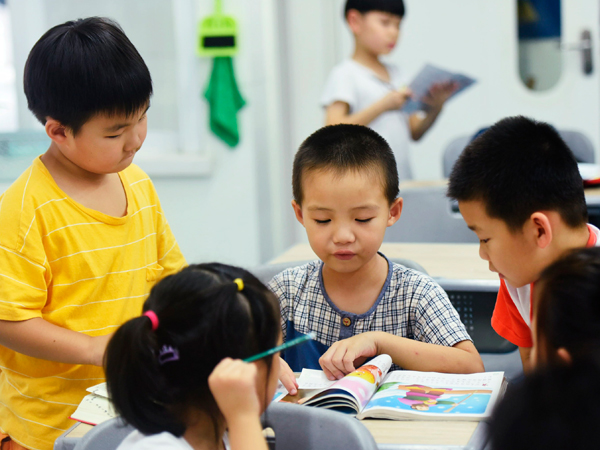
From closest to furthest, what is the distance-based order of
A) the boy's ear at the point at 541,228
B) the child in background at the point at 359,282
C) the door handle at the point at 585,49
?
the boy's ear at the point at 541,228 → the child in background at the point at 359,282 → the door handle at the point at 585,49

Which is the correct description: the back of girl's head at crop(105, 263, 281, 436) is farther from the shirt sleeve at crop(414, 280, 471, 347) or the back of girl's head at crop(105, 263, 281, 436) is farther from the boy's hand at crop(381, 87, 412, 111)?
the boy's hand at crop(381, 87, 412, 111)

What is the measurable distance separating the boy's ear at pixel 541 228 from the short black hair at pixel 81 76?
0.72 meters

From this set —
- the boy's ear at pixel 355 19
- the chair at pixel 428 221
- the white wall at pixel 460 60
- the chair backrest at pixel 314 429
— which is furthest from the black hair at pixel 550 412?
Answer: the white wall at pixel 460 60

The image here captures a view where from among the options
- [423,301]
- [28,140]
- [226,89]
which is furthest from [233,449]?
[28,140]

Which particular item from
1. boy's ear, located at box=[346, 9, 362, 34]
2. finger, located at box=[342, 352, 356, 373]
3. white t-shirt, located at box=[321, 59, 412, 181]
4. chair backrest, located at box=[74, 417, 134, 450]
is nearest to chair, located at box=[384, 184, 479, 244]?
white t-shirt, located at box=[321, 59, 412, 181]

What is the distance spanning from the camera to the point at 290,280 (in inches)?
56.1

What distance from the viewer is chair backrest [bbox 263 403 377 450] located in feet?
2.63

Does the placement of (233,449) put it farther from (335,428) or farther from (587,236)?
(587,236)

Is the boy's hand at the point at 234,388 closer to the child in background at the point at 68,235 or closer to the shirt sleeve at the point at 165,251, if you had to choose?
the child in background at the point at 68,235

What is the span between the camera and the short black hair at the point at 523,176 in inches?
43.1

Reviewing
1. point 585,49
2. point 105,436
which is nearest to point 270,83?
point 585,49

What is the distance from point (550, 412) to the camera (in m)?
0.57

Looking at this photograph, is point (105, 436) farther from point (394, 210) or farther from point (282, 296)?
Answer: point (394, 210)

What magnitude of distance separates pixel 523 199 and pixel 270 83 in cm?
252
